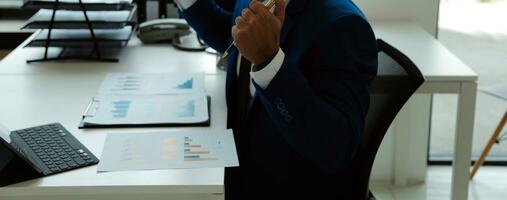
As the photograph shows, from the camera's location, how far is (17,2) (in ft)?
8.71

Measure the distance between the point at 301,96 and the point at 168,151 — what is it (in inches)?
13.5

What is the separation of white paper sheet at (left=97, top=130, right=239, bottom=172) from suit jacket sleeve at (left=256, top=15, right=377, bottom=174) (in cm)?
17

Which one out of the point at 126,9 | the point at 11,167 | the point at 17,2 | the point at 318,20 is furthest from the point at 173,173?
the point at 17,2

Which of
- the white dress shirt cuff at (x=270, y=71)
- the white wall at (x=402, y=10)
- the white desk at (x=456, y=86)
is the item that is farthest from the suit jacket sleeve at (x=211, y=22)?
the white wall at (x=402, y=10)

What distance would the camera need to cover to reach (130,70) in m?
2.00

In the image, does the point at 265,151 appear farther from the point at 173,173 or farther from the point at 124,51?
the point at 124,51

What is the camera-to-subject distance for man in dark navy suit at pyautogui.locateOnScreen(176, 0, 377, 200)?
1192 millimetres

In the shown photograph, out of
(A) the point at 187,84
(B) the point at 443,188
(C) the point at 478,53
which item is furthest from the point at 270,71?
(C) the point at 478,53

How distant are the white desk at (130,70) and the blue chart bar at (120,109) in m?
0.07

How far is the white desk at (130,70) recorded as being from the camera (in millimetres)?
1267

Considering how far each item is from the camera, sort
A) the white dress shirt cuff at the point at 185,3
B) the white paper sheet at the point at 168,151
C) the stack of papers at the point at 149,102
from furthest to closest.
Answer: the white dress shirt cuff at the point at 185,3 → the stack of papers at the point at 149,102 → the white paper sheet at the point at 168,151

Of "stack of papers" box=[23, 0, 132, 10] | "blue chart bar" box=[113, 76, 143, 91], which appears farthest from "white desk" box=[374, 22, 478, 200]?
"stack of papers" box=[23, 0, 132, 10]

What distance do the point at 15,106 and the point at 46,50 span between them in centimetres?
45

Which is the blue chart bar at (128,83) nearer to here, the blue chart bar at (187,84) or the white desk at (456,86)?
the blue chart bar at (187,84)
